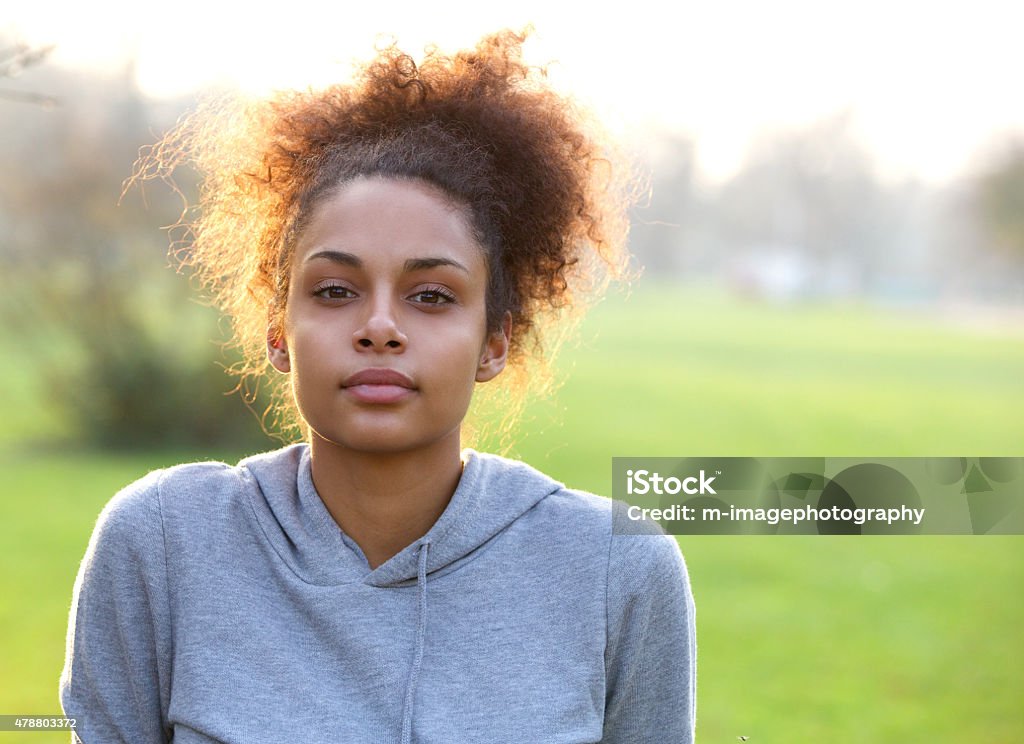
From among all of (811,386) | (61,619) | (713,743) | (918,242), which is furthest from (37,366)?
(918,242)

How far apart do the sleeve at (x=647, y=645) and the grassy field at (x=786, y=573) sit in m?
0.57

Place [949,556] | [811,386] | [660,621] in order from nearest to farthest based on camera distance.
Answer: [660,621] < [949,556] < [811,386]

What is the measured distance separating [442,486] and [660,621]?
0.45 metres

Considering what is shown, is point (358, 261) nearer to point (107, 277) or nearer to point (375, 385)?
point (375, 385)

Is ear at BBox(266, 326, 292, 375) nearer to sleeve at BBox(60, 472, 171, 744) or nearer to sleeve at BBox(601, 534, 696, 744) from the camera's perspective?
sleeve at BBox(60, 472, 171, 744)

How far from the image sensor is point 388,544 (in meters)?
2.15

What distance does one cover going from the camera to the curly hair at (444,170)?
2.20 m

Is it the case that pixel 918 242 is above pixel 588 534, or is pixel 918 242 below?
above

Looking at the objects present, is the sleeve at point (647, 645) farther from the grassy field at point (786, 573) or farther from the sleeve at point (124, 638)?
the sleeve at point (124, 638)

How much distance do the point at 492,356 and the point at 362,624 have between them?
1.76ft

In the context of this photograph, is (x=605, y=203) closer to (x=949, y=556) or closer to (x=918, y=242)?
(x=949, y=556)

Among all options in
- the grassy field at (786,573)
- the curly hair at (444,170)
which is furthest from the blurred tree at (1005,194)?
the curly hair at (444,170)

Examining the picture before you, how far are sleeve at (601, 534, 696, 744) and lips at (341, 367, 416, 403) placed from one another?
0.49 meters

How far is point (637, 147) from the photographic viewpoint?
2754 mm
